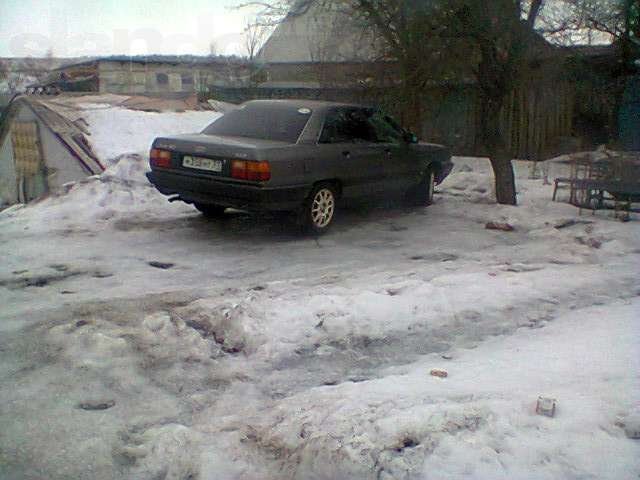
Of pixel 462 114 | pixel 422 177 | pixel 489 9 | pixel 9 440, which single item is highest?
pixel 489 9

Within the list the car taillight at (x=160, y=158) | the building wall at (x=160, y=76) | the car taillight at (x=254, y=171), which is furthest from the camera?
the building wall at (x=160, y=76)

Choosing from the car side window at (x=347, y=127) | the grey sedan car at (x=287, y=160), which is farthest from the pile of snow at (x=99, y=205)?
the car side window at (x=347, y=127)

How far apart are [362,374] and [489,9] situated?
6160mm

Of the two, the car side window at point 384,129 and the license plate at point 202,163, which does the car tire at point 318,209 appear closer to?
the license plate at point 202,163

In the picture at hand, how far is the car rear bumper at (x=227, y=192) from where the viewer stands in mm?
6848

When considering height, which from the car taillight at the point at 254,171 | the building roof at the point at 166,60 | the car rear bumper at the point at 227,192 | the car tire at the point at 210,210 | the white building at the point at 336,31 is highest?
the building roof at the point at 166,60

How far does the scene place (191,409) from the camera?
354cm

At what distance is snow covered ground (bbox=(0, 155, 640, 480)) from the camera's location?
301 cm

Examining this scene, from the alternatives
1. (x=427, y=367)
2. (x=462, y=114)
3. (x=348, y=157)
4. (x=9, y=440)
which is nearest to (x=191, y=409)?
(x=9, y=440)

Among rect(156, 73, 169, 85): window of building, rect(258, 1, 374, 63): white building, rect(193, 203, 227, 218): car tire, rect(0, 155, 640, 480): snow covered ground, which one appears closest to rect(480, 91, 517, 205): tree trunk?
rect(0, 155, 640, 480): snow covered ground

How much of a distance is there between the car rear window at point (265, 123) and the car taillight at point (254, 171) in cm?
71

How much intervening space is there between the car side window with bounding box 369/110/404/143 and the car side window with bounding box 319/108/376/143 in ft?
0.37

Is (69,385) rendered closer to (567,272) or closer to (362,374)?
(362,374)

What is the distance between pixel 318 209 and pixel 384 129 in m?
1.88
